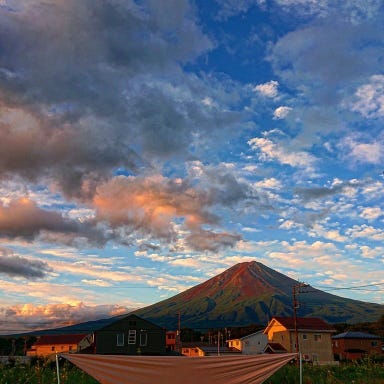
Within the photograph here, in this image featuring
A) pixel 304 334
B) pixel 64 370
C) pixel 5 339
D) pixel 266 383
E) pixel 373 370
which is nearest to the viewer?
pixel 64 370

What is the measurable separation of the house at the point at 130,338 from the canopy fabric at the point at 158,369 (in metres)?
51.5

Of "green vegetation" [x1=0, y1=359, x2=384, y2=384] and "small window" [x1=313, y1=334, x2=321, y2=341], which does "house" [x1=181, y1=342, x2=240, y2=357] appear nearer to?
"small window" [x1=313, y1=334, x2=321, y2=341]

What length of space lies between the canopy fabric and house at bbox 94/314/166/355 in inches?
2028

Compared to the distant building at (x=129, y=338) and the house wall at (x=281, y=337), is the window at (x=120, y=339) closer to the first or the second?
the distant building at (x=129, y=338)

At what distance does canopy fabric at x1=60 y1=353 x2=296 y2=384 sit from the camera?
11.5m

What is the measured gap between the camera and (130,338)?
61406 mm

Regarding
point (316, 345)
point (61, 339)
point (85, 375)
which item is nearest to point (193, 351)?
point (316, 345)

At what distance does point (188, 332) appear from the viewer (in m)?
118

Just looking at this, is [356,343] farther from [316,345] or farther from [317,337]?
[316,345]

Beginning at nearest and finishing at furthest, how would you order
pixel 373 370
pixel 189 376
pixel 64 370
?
1. pixel 189 376
2. pixel 64 370
3. pixel 373 370

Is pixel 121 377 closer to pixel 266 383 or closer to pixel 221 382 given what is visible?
pixel 221 382

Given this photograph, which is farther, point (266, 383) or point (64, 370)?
point (266, 383)

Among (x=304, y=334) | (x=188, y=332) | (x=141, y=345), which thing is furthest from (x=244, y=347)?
(x=188, y=332)

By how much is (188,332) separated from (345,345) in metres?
45.3
